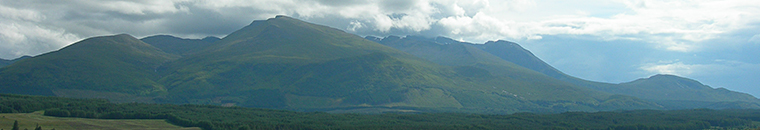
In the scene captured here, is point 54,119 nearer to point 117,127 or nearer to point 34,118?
point 34,118

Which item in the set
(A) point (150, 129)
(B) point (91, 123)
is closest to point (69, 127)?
(B) point (91, 123)

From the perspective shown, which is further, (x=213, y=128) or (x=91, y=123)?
(x=213, y=128)

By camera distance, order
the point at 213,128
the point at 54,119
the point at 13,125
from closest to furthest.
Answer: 1. the point at 13,125
2. the point at 54,119
3. the point at 213,128

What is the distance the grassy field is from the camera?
170 metres

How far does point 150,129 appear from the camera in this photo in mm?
187500

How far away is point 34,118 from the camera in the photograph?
184 m

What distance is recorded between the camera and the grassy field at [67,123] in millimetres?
169500

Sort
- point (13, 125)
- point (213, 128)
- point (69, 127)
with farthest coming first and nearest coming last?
1. point (213, 128)
2. point (69, 127)
3. point (13, 125)

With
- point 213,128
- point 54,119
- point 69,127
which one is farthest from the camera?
point 213,128

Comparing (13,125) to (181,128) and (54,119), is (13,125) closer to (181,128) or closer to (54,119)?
(54,119)

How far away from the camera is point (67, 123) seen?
179875mm

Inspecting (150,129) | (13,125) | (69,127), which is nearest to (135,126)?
(150,129)

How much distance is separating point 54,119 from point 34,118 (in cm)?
558

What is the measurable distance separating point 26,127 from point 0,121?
23.6ft
